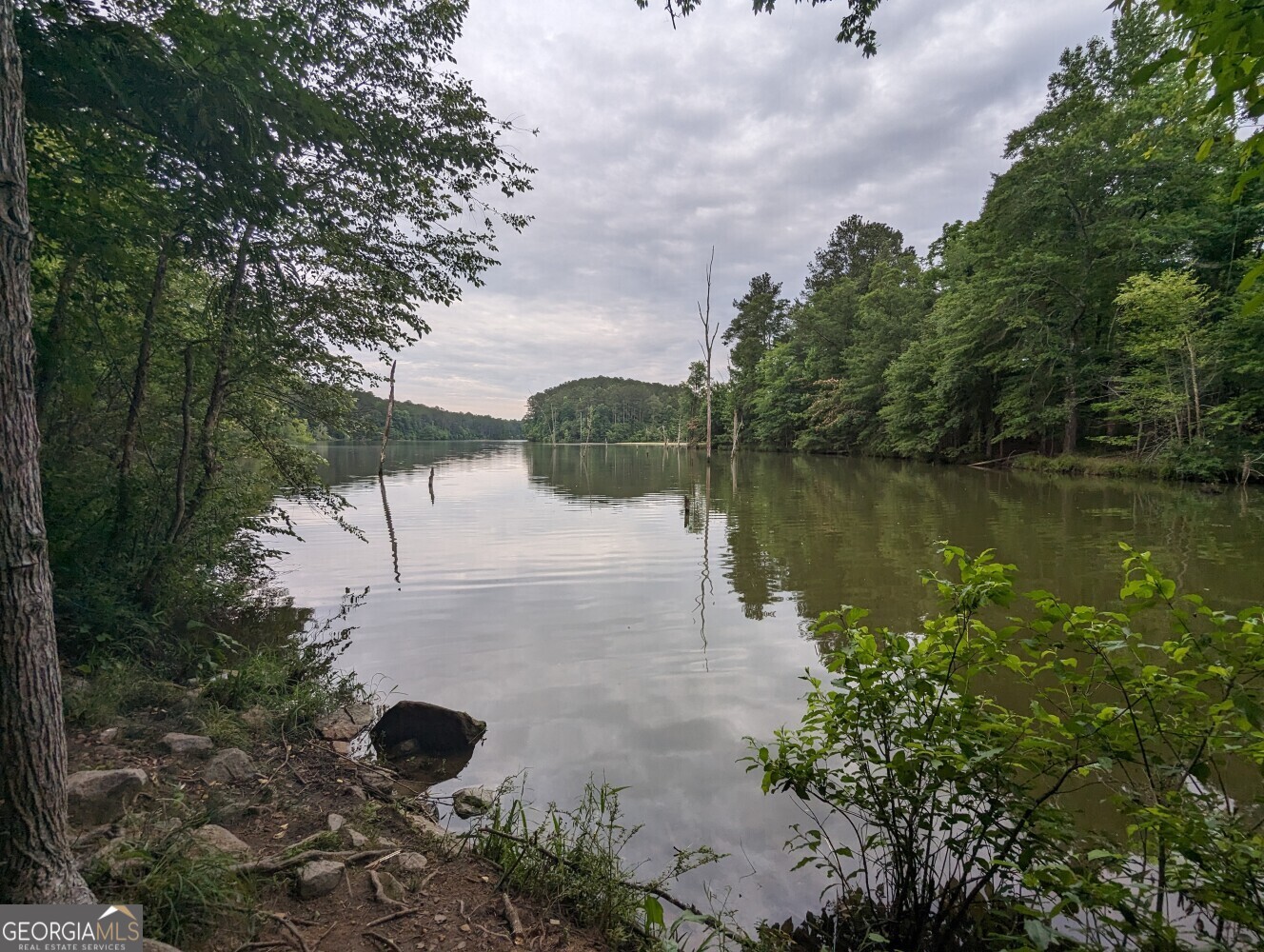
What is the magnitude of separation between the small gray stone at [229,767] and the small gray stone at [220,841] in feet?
2.42

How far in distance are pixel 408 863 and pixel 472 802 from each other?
0.94m

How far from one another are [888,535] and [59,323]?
40.2ft

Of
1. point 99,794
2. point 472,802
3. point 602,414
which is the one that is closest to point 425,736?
point 472,802

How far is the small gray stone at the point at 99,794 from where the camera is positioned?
2.54 meters

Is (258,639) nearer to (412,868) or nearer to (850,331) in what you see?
(412,868)

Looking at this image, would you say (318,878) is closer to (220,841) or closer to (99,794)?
(220,841)

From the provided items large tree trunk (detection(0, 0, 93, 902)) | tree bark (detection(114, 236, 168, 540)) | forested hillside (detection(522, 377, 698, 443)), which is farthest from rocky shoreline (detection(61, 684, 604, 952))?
forested hillside (detection(522, 377, 698, 443))

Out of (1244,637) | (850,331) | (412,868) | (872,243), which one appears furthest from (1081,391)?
(872,243)

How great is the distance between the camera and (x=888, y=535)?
37.2 feet

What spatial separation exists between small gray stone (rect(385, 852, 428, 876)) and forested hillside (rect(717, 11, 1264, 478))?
14626mm

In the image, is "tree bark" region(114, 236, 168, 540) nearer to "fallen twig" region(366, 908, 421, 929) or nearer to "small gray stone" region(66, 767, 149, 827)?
"small gray stone" region(66, 767, 149, 827)

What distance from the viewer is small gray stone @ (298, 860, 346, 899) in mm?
2383

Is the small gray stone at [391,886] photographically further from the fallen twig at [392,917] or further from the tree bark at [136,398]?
the tree bark at [136,398]

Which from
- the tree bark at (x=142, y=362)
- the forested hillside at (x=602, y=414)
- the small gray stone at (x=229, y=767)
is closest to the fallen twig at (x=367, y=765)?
the small gray stone at (x=229, y=767)
